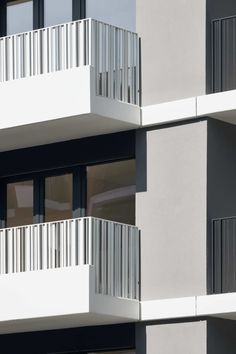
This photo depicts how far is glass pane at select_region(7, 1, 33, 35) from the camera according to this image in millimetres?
35938

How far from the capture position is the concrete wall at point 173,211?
32.5 metres

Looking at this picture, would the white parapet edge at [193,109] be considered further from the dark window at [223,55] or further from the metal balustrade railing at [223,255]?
the metal balustrade railing at [223,255]

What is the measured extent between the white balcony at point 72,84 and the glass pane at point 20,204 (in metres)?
1.53

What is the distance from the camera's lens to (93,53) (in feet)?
109

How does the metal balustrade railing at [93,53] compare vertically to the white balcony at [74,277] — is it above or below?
above

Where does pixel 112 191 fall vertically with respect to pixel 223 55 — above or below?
below

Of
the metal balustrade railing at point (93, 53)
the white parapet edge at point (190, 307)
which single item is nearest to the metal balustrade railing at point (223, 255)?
the white parapet edge at point (190, 307)

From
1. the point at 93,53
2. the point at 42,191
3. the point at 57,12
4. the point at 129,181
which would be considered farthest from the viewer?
the point at 57,12

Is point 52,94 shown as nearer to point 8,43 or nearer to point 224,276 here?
point 8,43

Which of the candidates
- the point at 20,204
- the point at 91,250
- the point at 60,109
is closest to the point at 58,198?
the point at 20,204

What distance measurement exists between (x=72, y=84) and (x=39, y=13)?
10.1ft

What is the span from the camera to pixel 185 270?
3247 centimetres

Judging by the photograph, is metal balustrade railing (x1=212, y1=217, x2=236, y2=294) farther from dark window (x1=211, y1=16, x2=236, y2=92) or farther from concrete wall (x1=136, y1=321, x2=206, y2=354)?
dark window (x1=211, y1=16, x2=236, y2=92)

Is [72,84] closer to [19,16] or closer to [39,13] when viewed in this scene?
[39,13]
